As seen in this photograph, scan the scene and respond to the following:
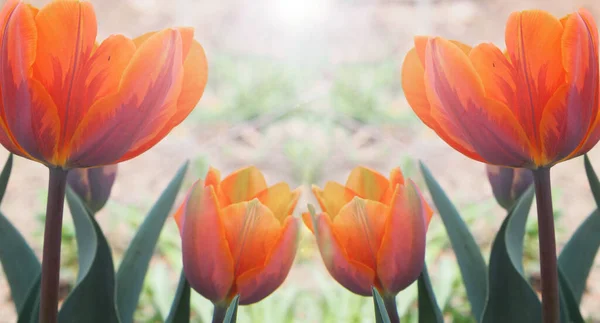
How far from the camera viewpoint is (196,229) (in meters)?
0.34

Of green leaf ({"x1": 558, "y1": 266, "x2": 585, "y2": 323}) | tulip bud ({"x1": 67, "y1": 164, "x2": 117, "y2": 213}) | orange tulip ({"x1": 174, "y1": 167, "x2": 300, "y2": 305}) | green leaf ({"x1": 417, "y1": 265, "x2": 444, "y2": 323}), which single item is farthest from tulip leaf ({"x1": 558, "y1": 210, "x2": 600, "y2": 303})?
tulip bud ({"x1": 67, "y1": 164, "x2": 117, "y2": 213})

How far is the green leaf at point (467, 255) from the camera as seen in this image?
0.44m

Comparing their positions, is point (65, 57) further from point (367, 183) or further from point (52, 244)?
point (367, 183)

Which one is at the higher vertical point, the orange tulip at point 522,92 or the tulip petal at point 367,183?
the orange tulip at point 522,92

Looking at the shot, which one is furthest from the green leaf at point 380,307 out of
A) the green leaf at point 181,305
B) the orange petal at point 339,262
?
the green leaf at point 181,305

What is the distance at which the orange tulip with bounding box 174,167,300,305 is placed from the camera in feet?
1.10

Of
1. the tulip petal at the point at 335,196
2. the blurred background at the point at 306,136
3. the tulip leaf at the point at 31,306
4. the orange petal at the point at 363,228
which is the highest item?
the blurred background at the point at 306,136

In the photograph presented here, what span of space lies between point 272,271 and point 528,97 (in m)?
0.17

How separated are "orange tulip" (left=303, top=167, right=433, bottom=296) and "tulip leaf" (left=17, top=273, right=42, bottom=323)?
19cm

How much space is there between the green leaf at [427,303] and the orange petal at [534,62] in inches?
4.4

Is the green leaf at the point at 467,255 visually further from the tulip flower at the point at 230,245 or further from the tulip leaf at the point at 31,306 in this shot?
the tulip leaf at the point at 31,306

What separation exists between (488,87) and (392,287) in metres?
0.12

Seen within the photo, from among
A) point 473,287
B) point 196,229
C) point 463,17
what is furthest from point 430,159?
point 196,229

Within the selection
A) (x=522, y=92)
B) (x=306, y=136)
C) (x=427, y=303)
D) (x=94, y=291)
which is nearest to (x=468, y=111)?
(x=522, y=92)
